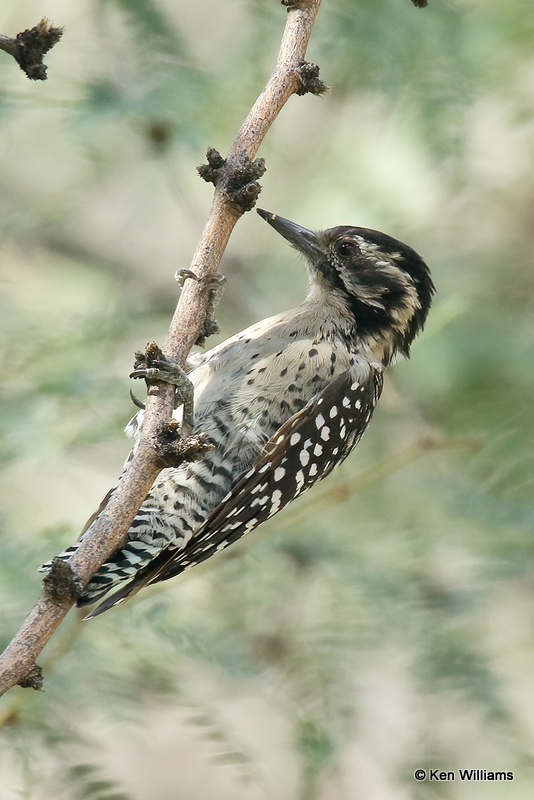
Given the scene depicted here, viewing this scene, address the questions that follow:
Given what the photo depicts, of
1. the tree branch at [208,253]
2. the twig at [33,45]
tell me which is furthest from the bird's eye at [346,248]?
the twig at [33,45]

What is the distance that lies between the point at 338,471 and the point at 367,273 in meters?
0.99

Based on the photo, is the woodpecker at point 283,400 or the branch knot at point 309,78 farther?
the woodpecker at point 283,400

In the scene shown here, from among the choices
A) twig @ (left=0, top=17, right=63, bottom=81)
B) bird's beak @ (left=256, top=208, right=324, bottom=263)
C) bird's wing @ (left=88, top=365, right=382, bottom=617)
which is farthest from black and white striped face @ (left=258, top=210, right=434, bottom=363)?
twig @ (left=0, top=17, right=63, bottom=81)

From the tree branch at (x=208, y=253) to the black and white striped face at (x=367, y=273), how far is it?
1.37 metres

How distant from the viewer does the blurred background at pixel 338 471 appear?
408 cm

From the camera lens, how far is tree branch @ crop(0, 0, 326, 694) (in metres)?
2.76

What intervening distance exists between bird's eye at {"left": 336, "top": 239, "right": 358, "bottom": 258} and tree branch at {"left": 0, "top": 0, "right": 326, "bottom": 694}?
144 cm

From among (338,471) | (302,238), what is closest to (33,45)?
(302,238)

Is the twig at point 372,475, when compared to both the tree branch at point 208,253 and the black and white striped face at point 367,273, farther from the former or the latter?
the tree branch at point 208,253

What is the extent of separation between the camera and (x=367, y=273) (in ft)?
14.9

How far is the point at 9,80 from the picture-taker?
4688mm

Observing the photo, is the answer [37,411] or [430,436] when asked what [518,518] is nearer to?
[430,436]

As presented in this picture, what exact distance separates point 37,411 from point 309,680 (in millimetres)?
1759

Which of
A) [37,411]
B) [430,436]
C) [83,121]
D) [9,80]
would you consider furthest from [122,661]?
[9,80]
